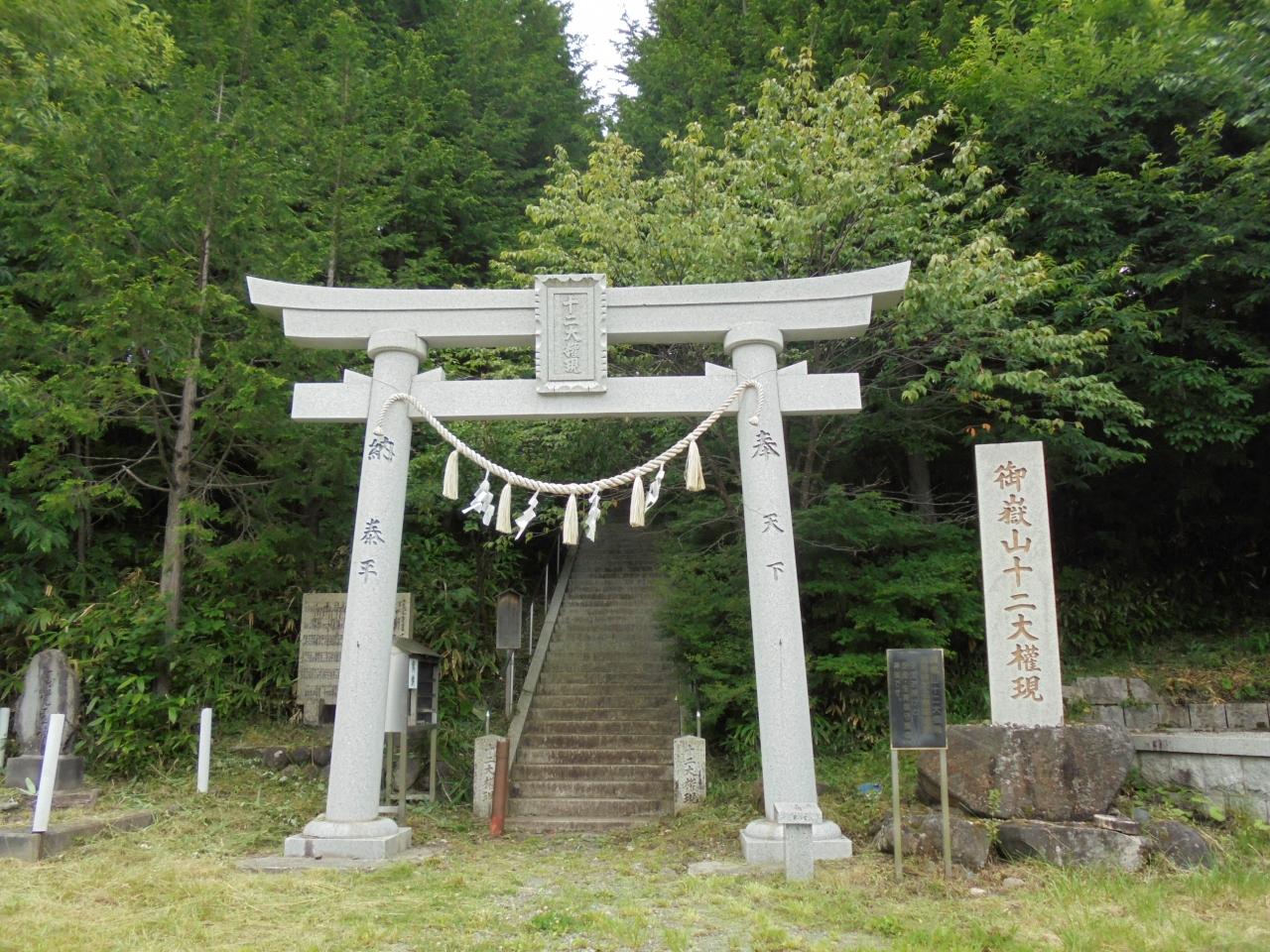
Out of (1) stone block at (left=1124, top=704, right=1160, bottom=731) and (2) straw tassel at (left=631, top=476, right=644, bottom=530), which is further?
(1) stone block at (left=1124, top=704, right=1160, bottom=731)

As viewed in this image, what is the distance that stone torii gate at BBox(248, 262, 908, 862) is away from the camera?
718 centimetres

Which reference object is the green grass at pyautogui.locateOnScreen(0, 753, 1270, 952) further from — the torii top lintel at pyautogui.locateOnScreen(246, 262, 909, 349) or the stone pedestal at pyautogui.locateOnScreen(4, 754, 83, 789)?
the torii top lintel at pyautogui.locateOnScreen(246, 262, 909, 349)

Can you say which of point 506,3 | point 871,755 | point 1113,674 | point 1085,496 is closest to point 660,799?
point 871,755

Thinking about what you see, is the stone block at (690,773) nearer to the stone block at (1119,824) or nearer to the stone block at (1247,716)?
the stone block at (1119,824)

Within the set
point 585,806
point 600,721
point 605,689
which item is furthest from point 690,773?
point 605,689

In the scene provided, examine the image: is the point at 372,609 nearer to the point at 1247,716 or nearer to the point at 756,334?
the point at 756,334

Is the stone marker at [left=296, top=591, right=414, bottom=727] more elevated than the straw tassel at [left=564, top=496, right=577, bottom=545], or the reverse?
the straw tassel at [left=564, top=496, right=577, bottom=545]

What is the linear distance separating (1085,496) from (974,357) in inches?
218

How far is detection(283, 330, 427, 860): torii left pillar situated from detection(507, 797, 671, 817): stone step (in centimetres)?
202

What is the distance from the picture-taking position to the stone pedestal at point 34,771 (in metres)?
8.16

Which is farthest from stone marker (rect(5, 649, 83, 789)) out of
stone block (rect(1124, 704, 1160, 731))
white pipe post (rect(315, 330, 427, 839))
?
stone block (rect(1124, 704, 1160, 731))

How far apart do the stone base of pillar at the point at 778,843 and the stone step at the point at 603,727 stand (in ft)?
12.2

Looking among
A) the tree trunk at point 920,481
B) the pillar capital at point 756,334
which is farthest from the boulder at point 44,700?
the tree trunk at point 920,481

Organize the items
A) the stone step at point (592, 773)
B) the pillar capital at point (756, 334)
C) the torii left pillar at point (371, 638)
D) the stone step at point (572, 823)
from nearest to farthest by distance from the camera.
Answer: the torii left pillar at point (371, 638)
the pillar capital at point (756, 334)
the stone step at point (572, 823)
the stone step at point (592, 773)
